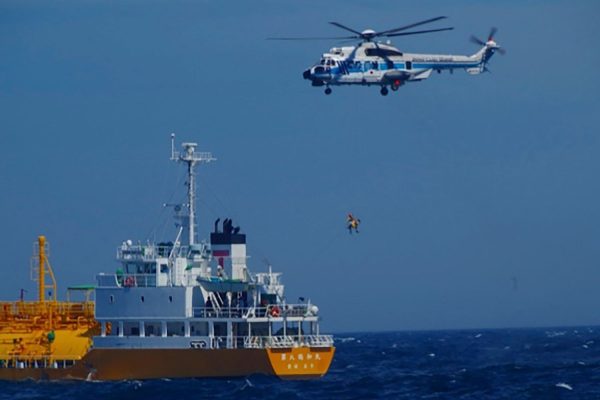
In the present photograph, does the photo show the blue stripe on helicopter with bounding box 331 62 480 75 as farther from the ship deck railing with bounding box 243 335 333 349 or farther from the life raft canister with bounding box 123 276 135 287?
the ship deck railing with bounding box 243 335 333 349

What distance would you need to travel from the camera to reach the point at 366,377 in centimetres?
6269

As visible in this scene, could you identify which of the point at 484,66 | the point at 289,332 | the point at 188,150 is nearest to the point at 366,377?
the point at 289,332

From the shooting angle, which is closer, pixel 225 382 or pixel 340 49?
pixel 225 382

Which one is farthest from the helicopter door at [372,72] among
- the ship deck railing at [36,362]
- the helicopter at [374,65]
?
the ship deck railing at [36,362]

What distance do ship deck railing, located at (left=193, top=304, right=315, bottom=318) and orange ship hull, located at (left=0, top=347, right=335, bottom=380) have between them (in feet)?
4.94

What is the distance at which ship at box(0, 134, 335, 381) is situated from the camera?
55.4 meters

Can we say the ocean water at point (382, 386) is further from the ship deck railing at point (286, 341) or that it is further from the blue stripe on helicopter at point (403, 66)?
the blue stripe on helicopter at point (403, 66)

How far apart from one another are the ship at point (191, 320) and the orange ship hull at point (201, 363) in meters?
0.04

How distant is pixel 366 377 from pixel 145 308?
11.0 m

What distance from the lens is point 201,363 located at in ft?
182

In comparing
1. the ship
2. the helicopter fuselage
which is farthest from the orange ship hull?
the helicopter fuselage

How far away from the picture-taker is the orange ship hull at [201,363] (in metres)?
54.8

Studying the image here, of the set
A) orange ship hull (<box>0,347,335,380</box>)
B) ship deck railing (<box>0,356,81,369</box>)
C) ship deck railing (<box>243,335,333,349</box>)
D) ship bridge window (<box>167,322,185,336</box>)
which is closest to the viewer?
orange ship hull (<box>0,347,335,380</box>)

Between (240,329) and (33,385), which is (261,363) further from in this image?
(33,385)
